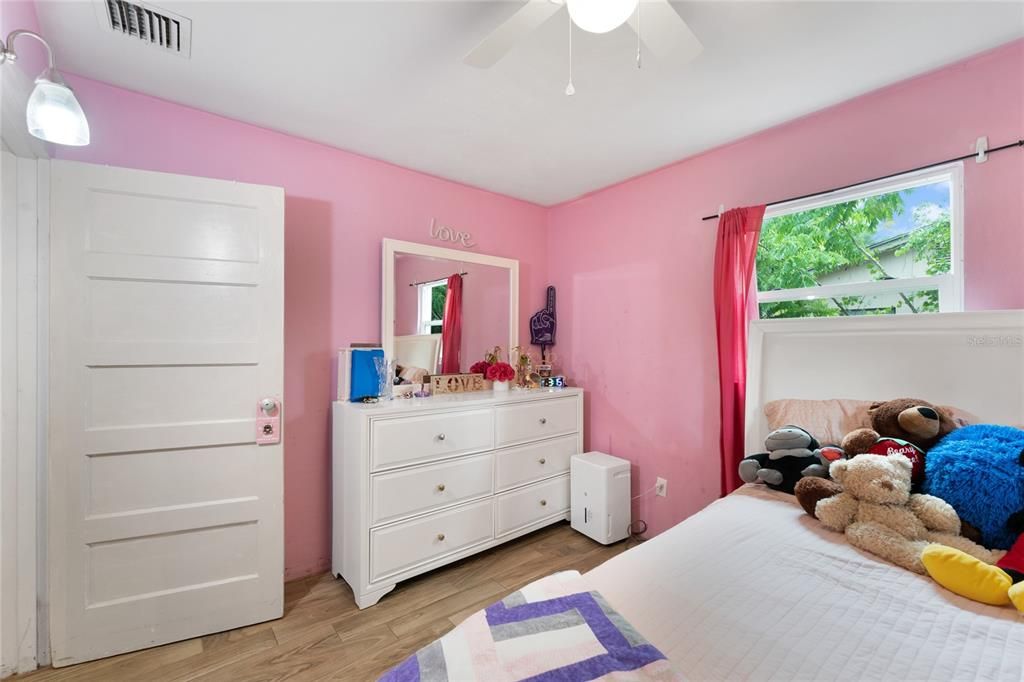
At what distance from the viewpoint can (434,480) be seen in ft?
7.22

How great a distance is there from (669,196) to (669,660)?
7.99ft

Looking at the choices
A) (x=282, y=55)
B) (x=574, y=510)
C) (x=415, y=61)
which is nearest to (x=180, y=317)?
(x=282, y=55)

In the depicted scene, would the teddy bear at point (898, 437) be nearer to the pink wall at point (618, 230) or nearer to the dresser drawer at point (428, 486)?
the pink wall at point (618, 230)

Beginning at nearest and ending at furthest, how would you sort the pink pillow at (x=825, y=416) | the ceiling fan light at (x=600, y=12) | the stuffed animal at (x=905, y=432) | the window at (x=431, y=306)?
1. the ceiling fan light at (x=600, y=12)
2. the stuffed animal at (x=905, y=432)
3. the pink pillow at (x=825, y=416)
4. the window at (x=431, y=306)

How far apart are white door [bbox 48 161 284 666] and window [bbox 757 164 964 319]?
2.60 meters

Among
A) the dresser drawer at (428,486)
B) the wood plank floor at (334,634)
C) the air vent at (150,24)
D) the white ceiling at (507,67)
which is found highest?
the air vent at (150,24)

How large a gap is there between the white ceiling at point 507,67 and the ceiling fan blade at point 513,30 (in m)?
0.25

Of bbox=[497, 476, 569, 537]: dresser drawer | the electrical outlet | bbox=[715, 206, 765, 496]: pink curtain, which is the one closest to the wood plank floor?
bbox=[497, 476, 569, 537]: dresser drawer

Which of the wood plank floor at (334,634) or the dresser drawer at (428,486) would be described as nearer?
the wood plank floor at (334,634)

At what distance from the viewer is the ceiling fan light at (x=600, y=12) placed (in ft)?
3.44

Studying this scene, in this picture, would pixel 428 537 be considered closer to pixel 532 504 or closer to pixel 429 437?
pixel 429 437

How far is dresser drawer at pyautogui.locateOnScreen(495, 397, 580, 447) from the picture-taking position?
8.21 ft

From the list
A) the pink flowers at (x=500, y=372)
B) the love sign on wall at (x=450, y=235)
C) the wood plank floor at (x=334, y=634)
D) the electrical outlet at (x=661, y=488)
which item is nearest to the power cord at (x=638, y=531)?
the electrical outlet at (x=661, y=488)

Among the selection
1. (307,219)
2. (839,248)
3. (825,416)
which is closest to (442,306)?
(307,219)
